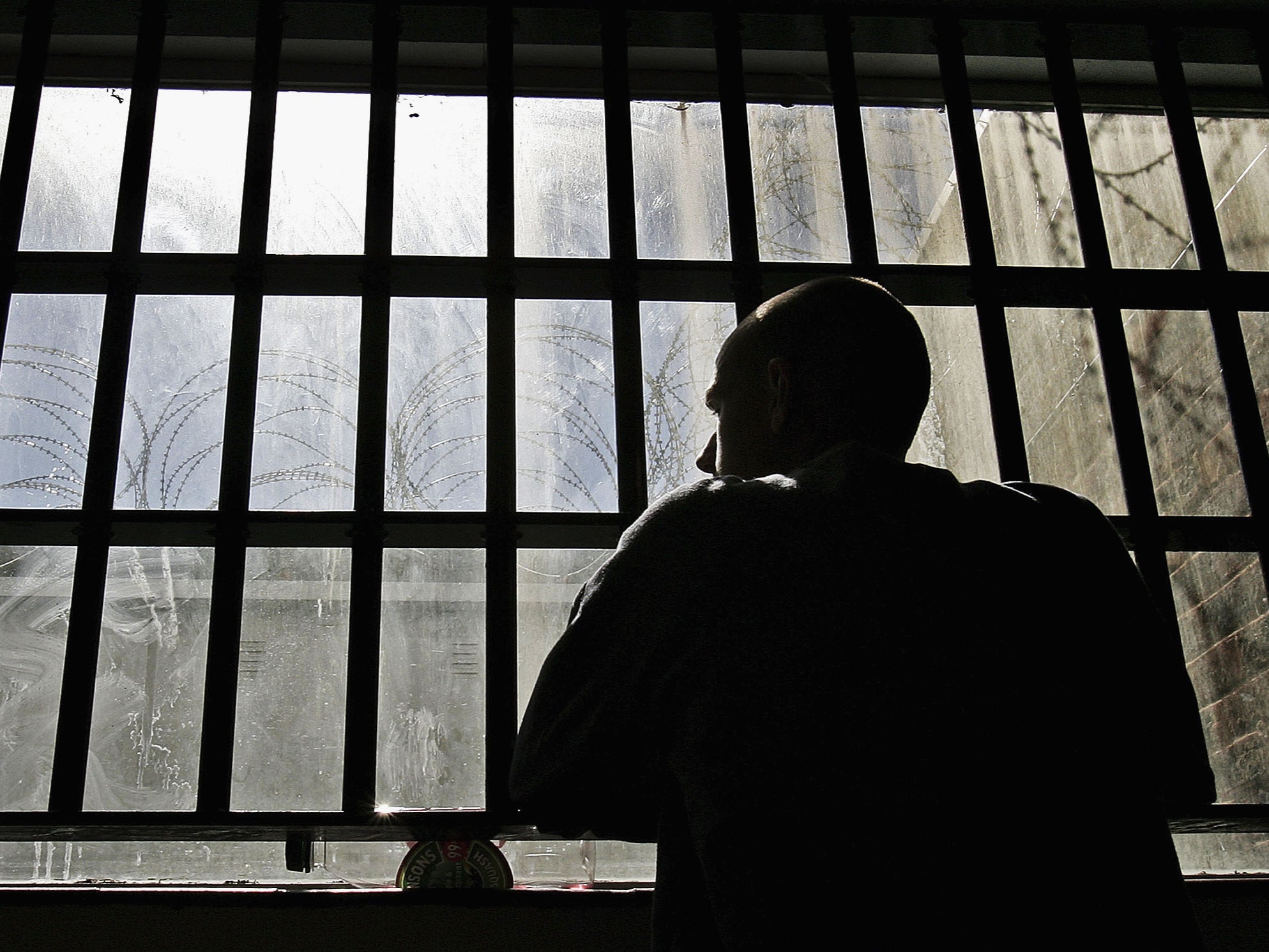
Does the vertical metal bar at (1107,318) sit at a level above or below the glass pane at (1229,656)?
above

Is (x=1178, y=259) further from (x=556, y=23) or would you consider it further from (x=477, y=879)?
(x=477, y=879)

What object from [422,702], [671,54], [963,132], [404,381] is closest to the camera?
[422,702]

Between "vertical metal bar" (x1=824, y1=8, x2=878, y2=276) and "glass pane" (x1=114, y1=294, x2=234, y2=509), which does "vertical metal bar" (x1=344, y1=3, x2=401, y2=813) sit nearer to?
"glass pane" (x1=114, y1=294, x2=234, y2=509)

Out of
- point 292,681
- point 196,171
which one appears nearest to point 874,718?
point 292,681

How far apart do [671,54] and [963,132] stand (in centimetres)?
71

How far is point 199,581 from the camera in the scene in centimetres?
213

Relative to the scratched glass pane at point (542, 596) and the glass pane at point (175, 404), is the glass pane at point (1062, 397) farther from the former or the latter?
the glass pane at point (175, 404)

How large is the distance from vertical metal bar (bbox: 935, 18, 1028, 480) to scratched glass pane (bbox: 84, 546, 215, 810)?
5.10ft

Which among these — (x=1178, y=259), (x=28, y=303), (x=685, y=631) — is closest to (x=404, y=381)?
(x=28, y=303)

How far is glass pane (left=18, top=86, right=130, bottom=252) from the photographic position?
7.80 ft

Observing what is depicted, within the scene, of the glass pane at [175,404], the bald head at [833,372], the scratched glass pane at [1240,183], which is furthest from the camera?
the scratched glass pane at [1240,183]

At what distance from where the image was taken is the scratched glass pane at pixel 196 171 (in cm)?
237

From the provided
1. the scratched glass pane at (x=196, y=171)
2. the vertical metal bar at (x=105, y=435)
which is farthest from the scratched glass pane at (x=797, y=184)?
the vertical metal bar at (x=105, y=435)

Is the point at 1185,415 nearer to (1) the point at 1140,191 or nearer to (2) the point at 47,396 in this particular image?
(1) the point at 1140,191
